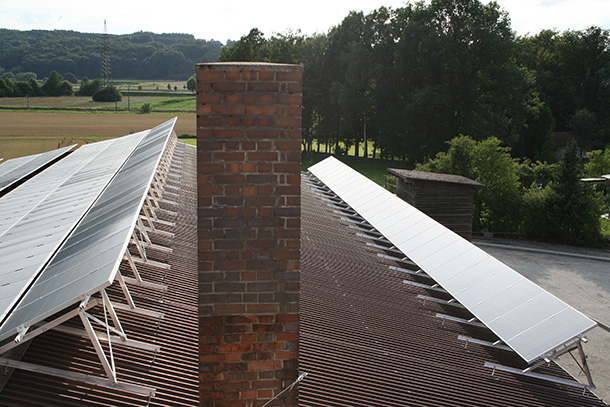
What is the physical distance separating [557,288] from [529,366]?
45.4 ft

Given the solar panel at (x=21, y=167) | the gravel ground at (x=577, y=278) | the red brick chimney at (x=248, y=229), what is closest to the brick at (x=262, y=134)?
the red brick chimney at (x=248, y=229)

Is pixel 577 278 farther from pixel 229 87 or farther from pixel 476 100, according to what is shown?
pixel 476 100

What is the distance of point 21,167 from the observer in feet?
78.0

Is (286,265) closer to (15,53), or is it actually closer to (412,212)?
(412,212)

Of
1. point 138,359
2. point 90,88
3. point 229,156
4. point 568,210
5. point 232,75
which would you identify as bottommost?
point 568,210

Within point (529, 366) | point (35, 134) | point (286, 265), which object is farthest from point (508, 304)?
point (35, 134)

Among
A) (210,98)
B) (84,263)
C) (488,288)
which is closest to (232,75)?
(210,98)

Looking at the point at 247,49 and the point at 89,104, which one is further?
the point at 89,104

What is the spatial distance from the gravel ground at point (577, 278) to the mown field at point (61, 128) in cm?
3720

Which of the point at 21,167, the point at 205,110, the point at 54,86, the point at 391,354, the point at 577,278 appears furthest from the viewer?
the point at 54,86

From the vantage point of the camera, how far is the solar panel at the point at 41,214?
7314mm

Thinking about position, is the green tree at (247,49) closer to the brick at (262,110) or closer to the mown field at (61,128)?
the mown field at (61,128)

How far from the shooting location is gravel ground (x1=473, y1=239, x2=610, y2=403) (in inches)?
590

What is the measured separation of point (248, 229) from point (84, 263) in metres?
3.67
